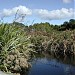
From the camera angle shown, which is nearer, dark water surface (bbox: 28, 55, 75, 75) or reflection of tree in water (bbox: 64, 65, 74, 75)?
dark water surface (bbox: 28, 55, 75, 75)

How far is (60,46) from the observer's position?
20.1m

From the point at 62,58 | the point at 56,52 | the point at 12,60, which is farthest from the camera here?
the point at 56,52

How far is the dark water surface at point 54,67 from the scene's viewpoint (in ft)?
44.0

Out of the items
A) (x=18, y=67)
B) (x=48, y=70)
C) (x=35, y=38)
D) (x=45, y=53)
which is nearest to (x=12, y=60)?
(x=18, y=67)

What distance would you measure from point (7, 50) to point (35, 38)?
32.2ft

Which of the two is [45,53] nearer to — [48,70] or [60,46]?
[60,46]

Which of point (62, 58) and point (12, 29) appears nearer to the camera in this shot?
point (12, 29)

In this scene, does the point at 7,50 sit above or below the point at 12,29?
below

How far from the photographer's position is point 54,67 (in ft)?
48.8

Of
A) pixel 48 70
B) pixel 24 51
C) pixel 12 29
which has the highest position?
pixel 12 29

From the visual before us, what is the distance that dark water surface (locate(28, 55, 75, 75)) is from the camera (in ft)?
44.0

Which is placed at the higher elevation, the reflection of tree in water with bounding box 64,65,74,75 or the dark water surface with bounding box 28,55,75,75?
the dark water surface with bounding box 28,55,75,75

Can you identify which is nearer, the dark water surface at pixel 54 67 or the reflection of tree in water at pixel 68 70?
the dark water surface at pixel 54 67

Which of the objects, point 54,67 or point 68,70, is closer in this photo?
point 68,70
